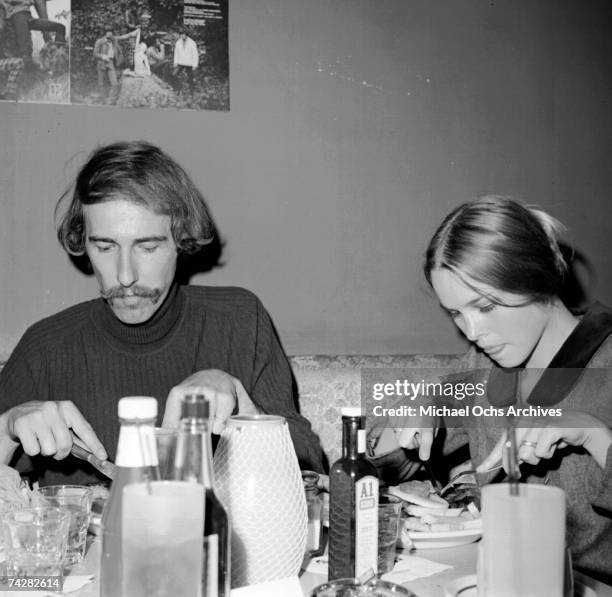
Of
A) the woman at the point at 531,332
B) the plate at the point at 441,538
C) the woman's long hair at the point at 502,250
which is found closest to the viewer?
the plate at the point at 441,538

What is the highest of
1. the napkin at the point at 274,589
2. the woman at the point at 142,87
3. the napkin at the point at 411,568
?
the woman at the point at 142,87

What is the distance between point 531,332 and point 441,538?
64cm

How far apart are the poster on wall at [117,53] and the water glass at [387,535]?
142 cm

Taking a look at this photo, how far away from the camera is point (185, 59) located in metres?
1.97

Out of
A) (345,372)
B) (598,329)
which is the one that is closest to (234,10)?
(345,372)

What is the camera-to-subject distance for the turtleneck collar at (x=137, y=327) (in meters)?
1.72

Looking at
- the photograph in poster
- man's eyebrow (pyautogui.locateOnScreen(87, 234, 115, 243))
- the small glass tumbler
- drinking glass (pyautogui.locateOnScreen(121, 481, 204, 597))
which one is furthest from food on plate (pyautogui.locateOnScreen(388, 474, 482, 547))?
the photograph in poster

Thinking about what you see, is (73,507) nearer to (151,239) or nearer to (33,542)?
(33,542)

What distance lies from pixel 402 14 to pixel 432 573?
1.76 meters

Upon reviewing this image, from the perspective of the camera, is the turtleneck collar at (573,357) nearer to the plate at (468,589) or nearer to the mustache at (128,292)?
the plate at (468,589)

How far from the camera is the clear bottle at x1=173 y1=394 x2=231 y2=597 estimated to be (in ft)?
2.06

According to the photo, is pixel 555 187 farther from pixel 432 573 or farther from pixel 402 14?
Result: pixel 432 573

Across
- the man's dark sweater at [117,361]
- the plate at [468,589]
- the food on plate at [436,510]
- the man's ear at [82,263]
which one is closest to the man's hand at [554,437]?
the food on plate at [436,510]

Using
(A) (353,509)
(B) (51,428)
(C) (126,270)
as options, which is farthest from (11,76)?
(A) (353,509)
